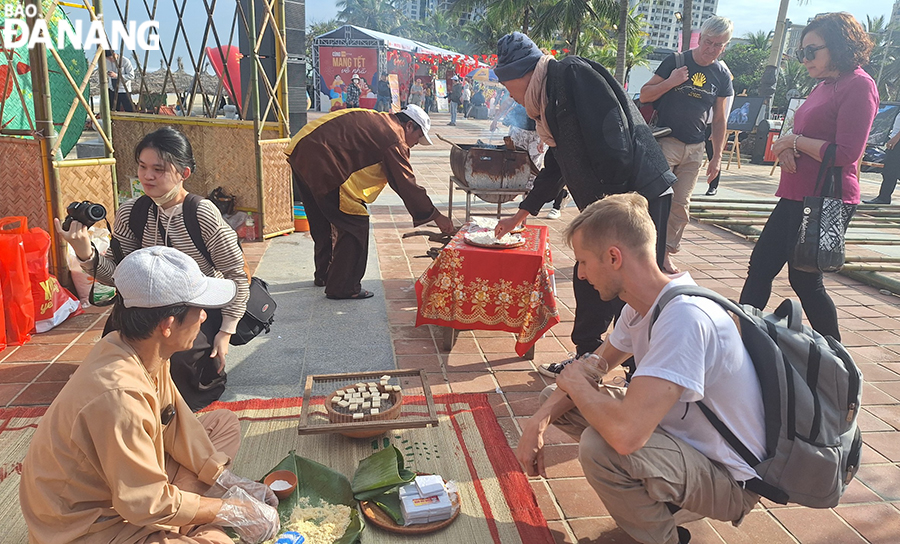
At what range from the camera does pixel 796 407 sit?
182 cm

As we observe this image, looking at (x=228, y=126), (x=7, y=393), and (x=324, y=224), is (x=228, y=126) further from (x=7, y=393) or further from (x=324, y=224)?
(x=7, y=393)

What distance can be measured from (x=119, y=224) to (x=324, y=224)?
6.56 ft

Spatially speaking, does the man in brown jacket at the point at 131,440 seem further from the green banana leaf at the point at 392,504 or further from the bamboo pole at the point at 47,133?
the bamboo pole at the point at 47,133

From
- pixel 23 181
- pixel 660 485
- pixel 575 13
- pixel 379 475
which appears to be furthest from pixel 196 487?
pixel 575 13

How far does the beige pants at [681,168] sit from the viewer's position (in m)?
5.05

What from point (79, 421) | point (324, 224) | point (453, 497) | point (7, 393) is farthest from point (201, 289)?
point (324, 224)

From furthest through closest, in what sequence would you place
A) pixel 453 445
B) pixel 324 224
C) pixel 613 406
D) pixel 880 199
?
pixel 880 199, pixel 324 224, pixel 453 445, pixel 613 406

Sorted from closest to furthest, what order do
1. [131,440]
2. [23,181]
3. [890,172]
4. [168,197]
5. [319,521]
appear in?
1. [131,440]
2. [319,521]
3. [168,197]
4. [23,181]
5. [890,172]

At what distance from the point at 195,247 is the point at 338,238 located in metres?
1.78

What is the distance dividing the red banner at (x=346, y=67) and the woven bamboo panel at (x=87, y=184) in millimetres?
21039

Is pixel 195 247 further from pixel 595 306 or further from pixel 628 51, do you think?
pixel 628 51

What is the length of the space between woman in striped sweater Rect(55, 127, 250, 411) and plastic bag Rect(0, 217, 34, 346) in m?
0.97

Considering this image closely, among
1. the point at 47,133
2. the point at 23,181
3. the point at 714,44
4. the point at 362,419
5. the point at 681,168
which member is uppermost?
the point at 714,44

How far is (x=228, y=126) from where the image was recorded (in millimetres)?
6344
